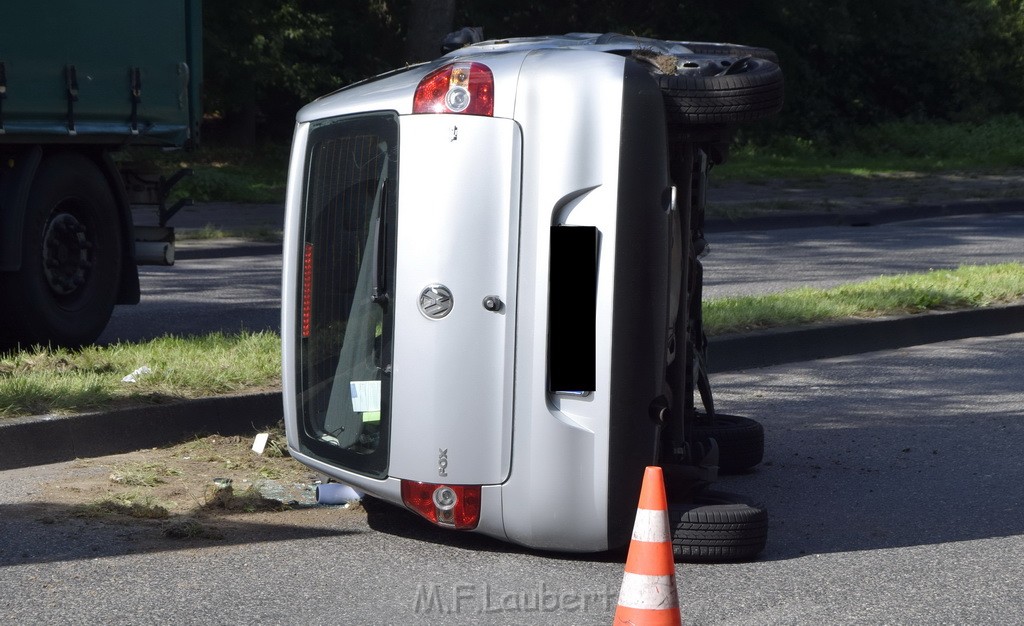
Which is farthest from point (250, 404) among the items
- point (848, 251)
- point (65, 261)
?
point (848, 251)

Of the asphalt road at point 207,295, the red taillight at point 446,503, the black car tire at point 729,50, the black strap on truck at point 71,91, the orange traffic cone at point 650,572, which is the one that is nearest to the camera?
the orange traffic cone at point 650,572

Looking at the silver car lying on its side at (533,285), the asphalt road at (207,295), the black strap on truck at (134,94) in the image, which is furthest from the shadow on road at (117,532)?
the black strap on truck at (134,94)

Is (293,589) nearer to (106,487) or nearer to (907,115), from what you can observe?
(106,487)

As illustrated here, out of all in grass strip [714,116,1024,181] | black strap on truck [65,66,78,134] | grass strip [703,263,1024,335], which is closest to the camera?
Answer: black strap on truck [65,66,78,134]

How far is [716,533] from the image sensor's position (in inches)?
182

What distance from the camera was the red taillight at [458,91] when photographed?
4.55m

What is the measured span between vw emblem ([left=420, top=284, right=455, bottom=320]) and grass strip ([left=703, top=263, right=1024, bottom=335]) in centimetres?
433

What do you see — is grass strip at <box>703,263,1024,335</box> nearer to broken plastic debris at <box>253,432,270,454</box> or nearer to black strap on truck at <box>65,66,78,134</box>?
broken plastic debris at <box>253,432,270,454</box>

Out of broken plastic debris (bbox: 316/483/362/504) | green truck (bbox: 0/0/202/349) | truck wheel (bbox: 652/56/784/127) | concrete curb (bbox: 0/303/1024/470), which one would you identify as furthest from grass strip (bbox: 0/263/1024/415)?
truck wheel (bbox: 652/56/784/127)

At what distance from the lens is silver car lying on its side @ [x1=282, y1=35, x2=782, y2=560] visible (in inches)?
176

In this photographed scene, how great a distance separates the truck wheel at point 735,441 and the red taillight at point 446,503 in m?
1.53

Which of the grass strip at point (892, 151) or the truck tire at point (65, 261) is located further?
the grass strip at point (892, 151)

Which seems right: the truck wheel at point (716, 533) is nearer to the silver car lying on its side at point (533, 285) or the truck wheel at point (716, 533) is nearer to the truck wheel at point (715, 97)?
the silver car lying on its side at point (533, 285)

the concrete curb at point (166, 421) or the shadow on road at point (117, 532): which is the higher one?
the concrete curb at point (166, 421)
